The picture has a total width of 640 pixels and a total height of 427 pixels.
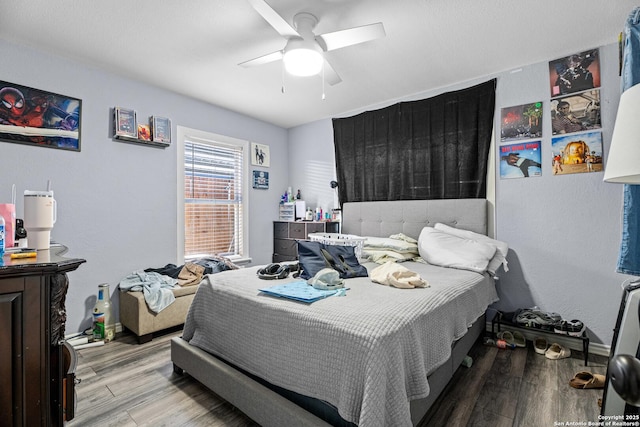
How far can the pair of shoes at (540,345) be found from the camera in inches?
94.6

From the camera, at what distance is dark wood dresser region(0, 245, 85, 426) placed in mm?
880

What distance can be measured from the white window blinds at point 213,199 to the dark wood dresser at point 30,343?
262 cm

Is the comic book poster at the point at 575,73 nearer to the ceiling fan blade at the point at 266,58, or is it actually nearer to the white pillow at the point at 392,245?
the white pillow at the point at 392,245

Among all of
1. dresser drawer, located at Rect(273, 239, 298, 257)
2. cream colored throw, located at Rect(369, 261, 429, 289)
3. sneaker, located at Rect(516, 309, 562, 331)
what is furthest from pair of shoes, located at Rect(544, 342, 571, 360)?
dresser drawer, located at Rect(273, 239, 298, 257)

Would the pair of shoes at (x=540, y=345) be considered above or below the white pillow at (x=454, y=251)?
below

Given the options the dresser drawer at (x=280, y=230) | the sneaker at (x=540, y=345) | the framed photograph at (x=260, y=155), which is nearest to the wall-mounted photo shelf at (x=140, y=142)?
the framed photograph at (x=260, y=155)

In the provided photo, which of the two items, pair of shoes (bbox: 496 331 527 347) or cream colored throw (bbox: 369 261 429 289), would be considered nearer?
cream colored throw (bbox: 369 261 429 289)

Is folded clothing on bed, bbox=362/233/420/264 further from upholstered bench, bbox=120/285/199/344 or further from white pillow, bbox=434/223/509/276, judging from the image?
upholstered bench, bbox=120/285/199/344

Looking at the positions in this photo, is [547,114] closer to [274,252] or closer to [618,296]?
[618,296]

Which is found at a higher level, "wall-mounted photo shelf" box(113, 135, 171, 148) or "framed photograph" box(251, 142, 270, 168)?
"framed photograph" box(251, 142, 270, 168)

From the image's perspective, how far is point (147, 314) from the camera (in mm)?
2629

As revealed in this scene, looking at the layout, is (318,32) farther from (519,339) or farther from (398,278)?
(519,339)

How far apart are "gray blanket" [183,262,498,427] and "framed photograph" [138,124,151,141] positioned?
1920 mm

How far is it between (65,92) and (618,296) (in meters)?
4.98
